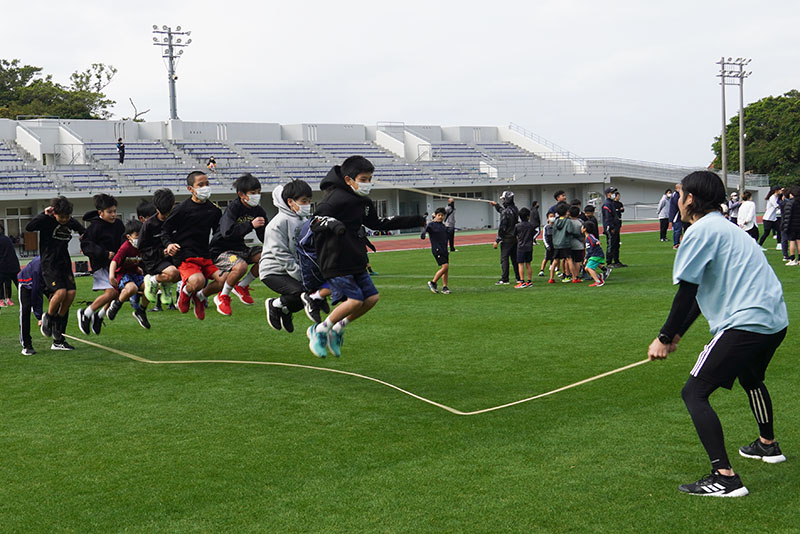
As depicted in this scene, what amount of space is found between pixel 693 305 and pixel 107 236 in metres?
8.37

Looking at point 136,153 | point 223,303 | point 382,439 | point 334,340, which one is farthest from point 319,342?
point 136,153

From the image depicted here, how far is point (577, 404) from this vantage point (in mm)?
7879

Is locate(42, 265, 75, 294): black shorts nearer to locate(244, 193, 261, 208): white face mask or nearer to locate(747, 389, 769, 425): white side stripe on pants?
locate(244, 193, 261, 208): white face mask

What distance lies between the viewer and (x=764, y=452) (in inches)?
235

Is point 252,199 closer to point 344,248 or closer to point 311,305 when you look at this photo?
point 311,305

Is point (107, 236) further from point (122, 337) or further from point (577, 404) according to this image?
point (577, 404)

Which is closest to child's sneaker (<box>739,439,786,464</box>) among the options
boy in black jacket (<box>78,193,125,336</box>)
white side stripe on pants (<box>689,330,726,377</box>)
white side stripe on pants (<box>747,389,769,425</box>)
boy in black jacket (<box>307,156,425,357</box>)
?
white side stripe on pants (<box>747,389,769,425</box>)

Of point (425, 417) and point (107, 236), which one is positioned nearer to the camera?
point (425, 417)

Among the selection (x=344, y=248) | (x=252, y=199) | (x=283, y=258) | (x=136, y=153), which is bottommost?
(x=283, y=258)

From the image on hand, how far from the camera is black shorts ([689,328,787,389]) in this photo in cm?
518

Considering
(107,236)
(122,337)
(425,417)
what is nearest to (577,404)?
(425,417)

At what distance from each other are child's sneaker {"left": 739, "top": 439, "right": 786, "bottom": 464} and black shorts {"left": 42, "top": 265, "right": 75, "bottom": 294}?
899 cm

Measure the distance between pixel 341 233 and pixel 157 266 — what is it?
3.50m

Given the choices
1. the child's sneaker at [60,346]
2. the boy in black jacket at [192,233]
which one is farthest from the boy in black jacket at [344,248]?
the child's sneaker at [60,346]
